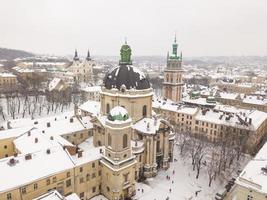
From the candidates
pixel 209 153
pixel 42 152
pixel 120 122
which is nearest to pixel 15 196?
pixel 42 152

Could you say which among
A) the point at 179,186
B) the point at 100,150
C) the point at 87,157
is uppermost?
the point at 100,150

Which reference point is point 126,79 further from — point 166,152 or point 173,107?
point 173,107

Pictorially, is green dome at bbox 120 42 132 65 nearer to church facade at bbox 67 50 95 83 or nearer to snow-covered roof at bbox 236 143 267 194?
snow-covered roof at bbox 236 143 267 194

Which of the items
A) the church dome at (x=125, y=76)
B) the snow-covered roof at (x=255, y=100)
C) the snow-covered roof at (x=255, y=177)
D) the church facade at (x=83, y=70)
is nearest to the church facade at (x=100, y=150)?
the church dome at (x=125, y=76)

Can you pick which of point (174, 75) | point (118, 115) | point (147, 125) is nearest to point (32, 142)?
point (118, 115)

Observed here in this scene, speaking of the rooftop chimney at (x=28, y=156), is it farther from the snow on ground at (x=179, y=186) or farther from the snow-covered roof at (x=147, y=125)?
the snow-covered roof at (x=147, y=125)

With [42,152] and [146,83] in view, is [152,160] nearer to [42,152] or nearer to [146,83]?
[146,83]

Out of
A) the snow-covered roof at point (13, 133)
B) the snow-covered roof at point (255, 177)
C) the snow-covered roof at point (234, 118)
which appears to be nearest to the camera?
the snow-covered roof at point (255, 177)
